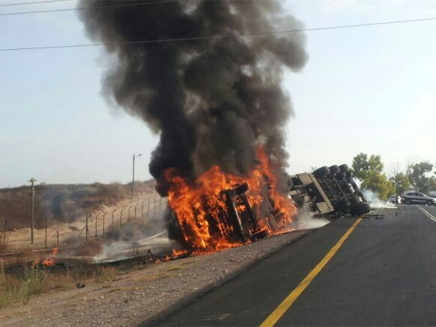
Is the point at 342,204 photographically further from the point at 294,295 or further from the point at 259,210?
the point at 294,295

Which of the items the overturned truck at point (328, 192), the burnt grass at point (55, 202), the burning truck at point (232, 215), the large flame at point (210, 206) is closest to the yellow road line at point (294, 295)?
the burning truck at point (232, 215)

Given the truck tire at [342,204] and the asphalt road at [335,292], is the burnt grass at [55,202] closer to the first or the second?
the truck tire at [342,204]

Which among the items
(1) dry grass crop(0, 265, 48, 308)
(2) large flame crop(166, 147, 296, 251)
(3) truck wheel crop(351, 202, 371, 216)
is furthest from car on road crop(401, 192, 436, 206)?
(1) dry grass crop(0, 265, 48, 308)

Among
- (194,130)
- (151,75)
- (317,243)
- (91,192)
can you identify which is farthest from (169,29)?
(91,192)

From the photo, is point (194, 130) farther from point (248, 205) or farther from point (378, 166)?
point (378, 166)

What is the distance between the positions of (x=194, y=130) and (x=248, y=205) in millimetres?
3975

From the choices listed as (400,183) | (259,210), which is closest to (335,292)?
(259,210)

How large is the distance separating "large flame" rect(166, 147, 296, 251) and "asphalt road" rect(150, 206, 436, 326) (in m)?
5.49

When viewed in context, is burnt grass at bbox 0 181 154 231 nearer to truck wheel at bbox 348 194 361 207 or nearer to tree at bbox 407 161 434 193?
truck wheel at bbox 348 194 361 207

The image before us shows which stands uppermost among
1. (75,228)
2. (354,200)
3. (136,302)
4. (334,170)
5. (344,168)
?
(344,168)

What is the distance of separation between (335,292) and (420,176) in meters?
128

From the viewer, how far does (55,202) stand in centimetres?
6738

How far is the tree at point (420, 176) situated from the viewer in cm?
12394

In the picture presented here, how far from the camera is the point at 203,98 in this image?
21797 mm
